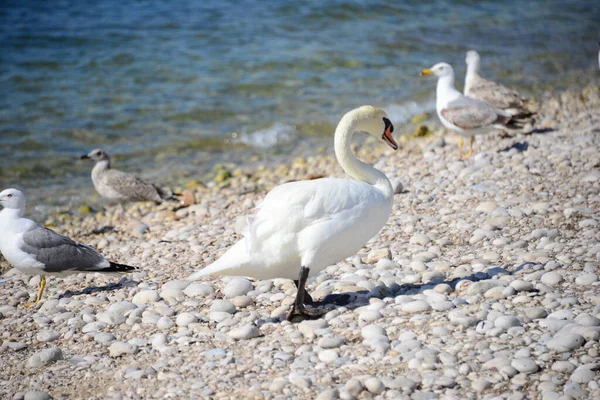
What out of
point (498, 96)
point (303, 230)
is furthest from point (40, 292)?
point (498, 96)

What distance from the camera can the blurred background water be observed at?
11578 mm

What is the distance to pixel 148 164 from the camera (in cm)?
1109

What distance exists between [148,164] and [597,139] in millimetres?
6527

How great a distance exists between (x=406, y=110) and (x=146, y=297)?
27.2 feet

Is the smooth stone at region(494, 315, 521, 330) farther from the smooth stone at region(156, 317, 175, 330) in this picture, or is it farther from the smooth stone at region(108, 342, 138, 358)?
the smooth stone at region(108, 342, 138, 358)

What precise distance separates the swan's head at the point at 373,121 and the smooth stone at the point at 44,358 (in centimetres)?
274

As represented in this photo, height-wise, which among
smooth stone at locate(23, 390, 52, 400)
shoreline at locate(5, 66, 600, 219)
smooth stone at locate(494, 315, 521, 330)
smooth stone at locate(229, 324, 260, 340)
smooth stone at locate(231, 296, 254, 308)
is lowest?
shoreline at locate(5, 66, 600, 219)

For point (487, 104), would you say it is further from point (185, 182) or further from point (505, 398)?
point (505, 398)

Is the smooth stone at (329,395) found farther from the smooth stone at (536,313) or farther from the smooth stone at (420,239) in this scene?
the smooth stone at (420,239)

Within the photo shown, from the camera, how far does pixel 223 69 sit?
49.5ft

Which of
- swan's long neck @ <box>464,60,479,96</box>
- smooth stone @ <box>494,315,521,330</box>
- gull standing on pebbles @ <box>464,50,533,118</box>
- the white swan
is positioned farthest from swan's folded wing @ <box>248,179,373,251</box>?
swan's long neck @ <box>464,60,479,96</box>

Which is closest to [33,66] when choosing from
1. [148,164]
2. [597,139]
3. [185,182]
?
[148,164]

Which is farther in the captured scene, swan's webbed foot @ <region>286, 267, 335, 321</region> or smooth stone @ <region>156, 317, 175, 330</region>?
smooth stone @ <region>156, 317, 175, 330</region>

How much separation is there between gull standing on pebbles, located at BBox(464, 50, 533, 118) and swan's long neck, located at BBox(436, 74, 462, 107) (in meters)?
0.49
